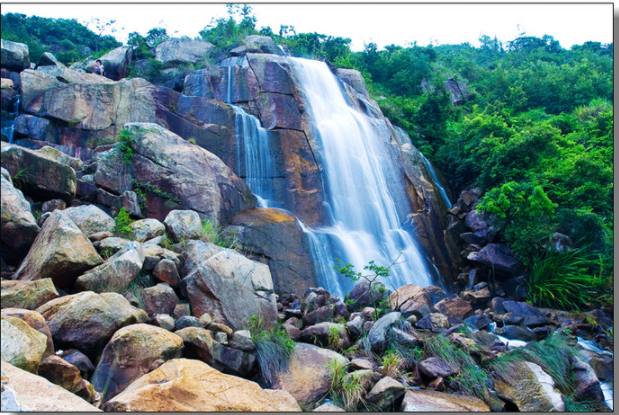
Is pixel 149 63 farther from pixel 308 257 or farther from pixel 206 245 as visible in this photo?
pixel 206 245

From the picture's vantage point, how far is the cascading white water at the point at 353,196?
12578mm

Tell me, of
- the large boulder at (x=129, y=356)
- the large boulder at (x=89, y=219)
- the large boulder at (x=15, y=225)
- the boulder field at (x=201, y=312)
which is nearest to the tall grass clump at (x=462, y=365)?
the boulder field at (x=201, y=312)

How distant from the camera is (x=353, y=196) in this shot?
50.3 ft

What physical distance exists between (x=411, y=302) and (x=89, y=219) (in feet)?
23.0

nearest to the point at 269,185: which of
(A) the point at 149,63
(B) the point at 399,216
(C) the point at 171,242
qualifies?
(B) the point at 399,216

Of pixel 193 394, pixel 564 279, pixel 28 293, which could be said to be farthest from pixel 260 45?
Result: pixel 193 394

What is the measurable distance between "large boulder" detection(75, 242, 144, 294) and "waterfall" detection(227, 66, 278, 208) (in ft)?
25.1

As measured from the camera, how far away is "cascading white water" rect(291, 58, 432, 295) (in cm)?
1258

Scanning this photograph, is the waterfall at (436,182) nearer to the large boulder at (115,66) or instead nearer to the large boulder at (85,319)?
the large boulder at (85,319)

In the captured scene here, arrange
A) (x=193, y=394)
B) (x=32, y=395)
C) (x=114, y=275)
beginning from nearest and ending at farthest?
(x=32, y=395), (x=193, y=394), (x=114, y=275)

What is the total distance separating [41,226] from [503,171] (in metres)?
15.0

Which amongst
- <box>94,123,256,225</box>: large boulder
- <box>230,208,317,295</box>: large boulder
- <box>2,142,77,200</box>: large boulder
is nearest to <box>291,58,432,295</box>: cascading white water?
<box>230,208,317,295</box>: large boulder

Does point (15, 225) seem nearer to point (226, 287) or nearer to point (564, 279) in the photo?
point (226, 287)

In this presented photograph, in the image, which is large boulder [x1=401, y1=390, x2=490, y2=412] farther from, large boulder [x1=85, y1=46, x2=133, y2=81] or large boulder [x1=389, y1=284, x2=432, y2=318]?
large boulder [x1=85, y1=46, x2=133, y2=81]
